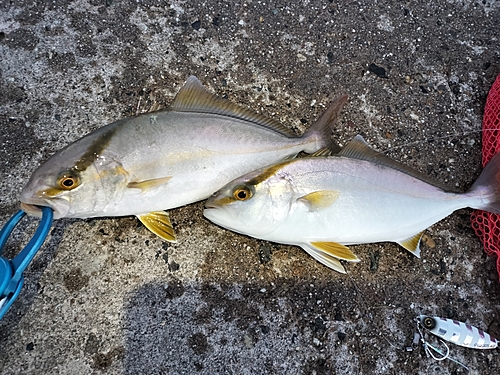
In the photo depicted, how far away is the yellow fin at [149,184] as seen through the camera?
1.93 meters

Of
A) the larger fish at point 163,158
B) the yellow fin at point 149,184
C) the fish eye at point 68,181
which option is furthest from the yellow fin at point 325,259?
the fish eye at point 68,181

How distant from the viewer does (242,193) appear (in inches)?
78.3

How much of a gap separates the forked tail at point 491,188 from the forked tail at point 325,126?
0.85 meters

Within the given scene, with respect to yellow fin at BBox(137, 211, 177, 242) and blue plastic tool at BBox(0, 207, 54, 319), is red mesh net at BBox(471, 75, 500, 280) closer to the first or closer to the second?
yellow fin at BBox(137, 211, 177, 242)

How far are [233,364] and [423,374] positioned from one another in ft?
3.40

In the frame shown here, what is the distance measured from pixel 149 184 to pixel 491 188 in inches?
72.2

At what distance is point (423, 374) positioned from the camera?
7.06 ft

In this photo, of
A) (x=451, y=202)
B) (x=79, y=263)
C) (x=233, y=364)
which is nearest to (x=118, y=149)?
(x=79, y=263)

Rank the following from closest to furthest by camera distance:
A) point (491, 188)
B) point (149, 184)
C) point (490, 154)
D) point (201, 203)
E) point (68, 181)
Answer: point (68, 181)
point (149, 184)
point (491, 188)
point (201, 203)
point (490, 154)

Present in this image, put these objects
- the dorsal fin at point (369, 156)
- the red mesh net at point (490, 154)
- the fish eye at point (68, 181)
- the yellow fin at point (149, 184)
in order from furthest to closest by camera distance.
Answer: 1. the red mesh net at point (490, 154)
2. the dorsal fin at point (369, 156)
3. the yellow fin at point (149, 184)
4. the fish eye at point (68, 181)

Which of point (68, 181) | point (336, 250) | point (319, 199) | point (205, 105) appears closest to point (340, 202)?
point (319, 199)

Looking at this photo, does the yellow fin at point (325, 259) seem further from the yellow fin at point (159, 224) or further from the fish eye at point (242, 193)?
the yellow fin at point (159, 224)

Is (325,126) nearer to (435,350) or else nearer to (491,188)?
(491,188)

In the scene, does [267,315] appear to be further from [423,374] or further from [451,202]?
[451,202]
